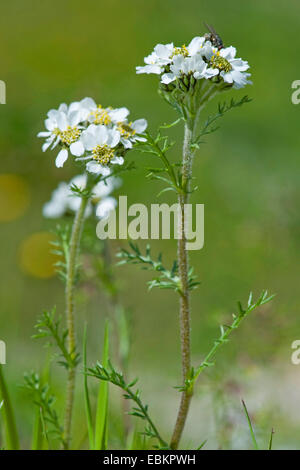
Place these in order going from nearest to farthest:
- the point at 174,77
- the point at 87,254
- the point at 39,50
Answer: the point at 174,77 < the point at 87,254 < the point at 39,50

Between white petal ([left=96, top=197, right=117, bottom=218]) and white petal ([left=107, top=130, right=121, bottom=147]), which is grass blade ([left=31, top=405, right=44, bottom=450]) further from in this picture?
white petal ([left=107, top=130, right=121, bottom=147])

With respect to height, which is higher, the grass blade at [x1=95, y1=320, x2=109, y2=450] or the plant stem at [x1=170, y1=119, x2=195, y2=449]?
the plant stem at [x1=170, y1=119, x2=195, y2=449]

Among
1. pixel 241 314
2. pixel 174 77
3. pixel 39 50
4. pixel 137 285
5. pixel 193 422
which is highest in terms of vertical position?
pixel 39 50

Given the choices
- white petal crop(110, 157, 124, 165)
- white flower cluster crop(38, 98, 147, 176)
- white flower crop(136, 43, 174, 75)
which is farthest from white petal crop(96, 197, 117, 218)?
white flower crop(136, 43, 174, 75)

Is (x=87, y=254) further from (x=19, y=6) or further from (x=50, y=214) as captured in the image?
(x=19, y=6)

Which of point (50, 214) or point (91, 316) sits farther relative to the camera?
point (91, 316)

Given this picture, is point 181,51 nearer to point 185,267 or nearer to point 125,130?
point 125,130
